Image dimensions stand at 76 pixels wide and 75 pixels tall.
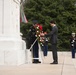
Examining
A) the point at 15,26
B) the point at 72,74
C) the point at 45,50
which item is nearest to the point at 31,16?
the point at 45,50

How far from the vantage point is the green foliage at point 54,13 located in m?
46.9

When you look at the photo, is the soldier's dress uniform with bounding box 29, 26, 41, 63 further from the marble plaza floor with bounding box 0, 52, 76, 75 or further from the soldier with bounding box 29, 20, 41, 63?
the marble plaza floor with bounding box 0, 52, 76, 75

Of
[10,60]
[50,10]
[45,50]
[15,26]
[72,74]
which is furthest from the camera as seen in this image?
[50,10]

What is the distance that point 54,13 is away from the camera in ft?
156

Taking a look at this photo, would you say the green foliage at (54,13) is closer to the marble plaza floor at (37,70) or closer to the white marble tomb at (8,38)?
the white marble tomb at (8,38)

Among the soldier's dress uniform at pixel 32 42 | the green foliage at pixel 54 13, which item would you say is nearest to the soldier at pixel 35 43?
the soldier's dress uniform at pixel 32 42

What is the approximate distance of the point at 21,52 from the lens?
1515cm

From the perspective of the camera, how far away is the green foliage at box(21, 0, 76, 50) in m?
46.9

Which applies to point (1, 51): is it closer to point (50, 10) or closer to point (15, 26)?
point (15, 26)

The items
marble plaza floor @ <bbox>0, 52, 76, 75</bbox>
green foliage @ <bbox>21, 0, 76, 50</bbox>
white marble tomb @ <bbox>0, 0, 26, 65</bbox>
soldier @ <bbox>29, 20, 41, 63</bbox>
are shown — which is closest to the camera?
marble plaza floor @ <bbox>0, 52, 76, 75</bbox>

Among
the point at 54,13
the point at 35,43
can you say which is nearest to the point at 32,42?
the point at 35,43

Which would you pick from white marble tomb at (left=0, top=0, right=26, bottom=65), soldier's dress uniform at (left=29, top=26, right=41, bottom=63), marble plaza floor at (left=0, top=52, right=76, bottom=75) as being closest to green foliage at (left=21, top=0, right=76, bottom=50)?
soldier's dress uniform at (left=29, top=26, right=41, bottom=63)

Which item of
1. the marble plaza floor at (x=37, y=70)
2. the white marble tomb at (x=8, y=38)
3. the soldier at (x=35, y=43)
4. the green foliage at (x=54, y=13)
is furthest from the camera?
the green foliage at (x=54, y=13)

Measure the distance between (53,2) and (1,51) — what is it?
3455cm
